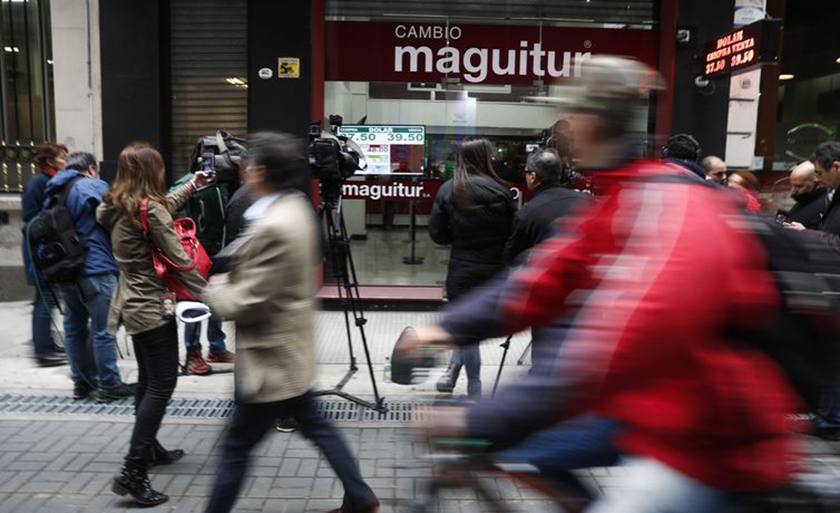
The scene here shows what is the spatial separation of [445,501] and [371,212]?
17.5ft

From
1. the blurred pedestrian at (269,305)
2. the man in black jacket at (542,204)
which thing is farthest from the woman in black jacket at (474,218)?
the blurred pedestrian at (269,305)

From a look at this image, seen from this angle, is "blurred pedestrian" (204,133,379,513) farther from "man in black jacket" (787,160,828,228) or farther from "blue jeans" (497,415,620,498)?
"man in black jacket" (787,160,828,228)

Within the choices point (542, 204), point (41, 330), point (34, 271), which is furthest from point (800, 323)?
point (41, 330)

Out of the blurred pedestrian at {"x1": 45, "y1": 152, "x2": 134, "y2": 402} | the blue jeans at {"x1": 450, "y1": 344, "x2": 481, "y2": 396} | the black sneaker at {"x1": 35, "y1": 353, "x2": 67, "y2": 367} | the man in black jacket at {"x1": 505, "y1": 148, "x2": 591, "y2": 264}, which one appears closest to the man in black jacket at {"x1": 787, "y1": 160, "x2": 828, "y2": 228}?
the man in black jacket at {"x1": 505, "y1": 148, "x2": 591, "y2": 264}

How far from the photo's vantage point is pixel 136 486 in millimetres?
3641

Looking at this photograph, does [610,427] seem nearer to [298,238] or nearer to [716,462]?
[716,462]

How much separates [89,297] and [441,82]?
4.94 meters

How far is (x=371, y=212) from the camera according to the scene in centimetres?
873

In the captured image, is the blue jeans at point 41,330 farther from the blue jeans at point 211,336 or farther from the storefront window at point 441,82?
the storefront window at point 441,82

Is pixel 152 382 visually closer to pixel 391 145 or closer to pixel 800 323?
Result: pixel 800 323

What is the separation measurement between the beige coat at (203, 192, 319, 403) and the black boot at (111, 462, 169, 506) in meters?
1.01

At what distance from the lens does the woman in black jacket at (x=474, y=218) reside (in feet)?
16.2

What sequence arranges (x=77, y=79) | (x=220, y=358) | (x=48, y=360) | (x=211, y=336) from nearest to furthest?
(x=48, y=360)
(x=211, y=336)
(x=220, y=358)
(x=77, y=79)

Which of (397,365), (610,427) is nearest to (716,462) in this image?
(610,427)
